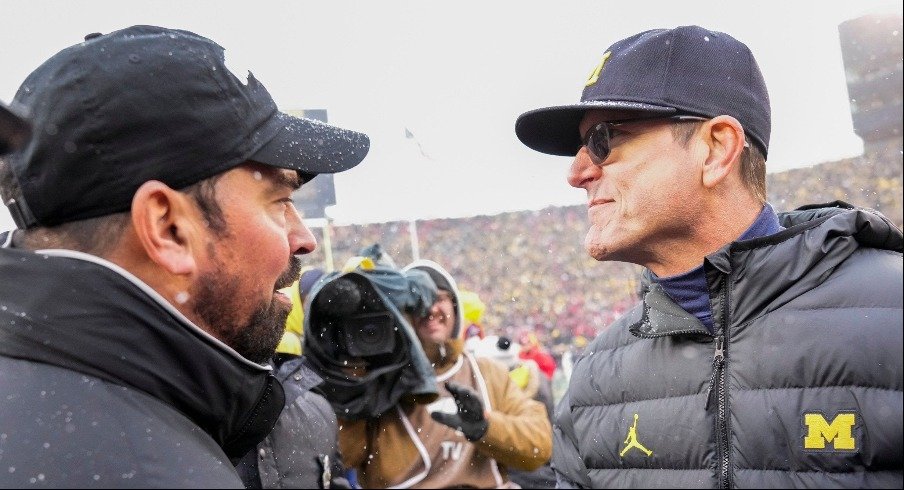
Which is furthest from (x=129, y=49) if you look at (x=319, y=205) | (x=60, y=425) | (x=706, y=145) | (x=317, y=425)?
(x=319, y=205)

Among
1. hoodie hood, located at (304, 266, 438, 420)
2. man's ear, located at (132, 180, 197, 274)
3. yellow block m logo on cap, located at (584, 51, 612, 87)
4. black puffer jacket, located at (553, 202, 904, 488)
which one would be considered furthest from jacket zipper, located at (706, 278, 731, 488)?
hoodie hood, located at (304, 266, 438, 420)

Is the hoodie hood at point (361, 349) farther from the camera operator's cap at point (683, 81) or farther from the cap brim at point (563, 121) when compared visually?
the camera operator's cap at point (683, 81)

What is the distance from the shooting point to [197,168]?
4.83 ft

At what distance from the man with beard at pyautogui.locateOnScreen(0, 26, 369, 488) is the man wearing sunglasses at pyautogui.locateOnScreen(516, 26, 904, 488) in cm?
87

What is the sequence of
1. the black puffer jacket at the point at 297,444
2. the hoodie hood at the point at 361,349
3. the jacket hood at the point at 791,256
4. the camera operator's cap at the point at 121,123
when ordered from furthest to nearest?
the hoodie hood at the point at 361,349, the black puffer jacket at the point at 297,444, the jacket hood at the point at 791,256, the camera operator's cap at the point at 121,123

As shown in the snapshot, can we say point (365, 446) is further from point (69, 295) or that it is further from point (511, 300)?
point (511, 300)

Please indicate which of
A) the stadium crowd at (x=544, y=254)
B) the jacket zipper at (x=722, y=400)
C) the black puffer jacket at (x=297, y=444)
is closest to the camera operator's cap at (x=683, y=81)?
the jacket zipper at (x=722, y=400)

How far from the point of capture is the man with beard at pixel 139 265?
1258 mm

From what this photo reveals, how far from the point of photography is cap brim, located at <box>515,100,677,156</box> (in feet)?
6.68

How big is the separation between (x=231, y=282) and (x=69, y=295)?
1.05 ft

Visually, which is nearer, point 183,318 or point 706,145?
point 183,318

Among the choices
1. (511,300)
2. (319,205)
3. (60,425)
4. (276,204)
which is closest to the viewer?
(60,425)

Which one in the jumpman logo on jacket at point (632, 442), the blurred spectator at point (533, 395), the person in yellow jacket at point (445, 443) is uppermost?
the jumpman logo on jacket at point (632, 442)

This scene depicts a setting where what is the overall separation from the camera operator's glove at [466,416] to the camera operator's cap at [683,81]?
1.96m
